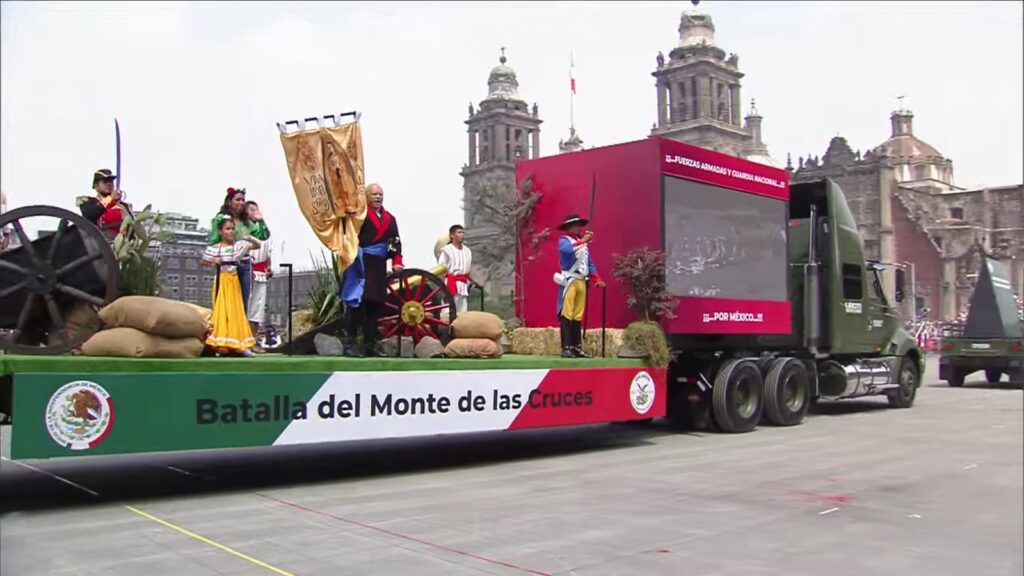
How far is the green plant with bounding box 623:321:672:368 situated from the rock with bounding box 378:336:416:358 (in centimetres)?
277

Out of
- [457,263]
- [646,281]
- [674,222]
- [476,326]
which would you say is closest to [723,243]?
[674,222]

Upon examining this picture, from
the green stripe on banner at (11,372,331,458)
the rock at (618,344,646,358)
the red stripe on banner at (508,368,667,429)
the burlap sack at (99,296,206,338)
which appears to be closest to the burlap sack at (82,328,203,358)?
the burlap sack at (99,296,206,338)

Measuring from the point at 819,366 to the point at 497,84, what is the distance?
9152 centimetres

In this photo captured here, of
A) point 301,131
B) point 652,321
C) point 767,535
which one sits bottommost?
point 767,535

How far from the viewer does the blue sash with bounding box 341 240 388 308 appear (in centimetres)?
964

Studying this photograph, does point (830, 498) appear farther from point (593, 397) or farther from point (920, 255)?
point (920, 255)

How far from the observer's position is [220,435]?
25.1 feet

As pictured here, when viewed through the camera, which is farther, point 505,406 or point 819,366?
point 819,366

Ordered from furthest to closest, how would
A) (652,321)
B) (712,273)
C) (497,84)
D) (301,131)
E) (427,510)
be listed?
1. (497,84)
2. (712,273)
3. (652,321)
4. (301,131)
5. (427,510)

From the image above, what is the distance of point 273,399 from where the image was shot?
8008 millimetres

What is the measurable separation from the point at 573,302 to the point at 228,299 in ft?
14.5

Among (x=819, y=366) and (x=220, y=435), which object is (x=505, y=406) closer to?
(x=220, y=435)

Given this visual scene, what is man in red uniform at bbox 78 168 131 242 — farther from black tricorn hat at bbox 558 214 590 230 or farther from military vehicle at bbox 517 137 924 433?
military vehicle at bbox 517 137 924 433

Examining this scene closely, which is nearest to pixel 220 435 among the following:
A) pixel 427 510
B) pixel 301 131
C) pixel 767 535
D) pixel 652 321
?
pixel 427 510
